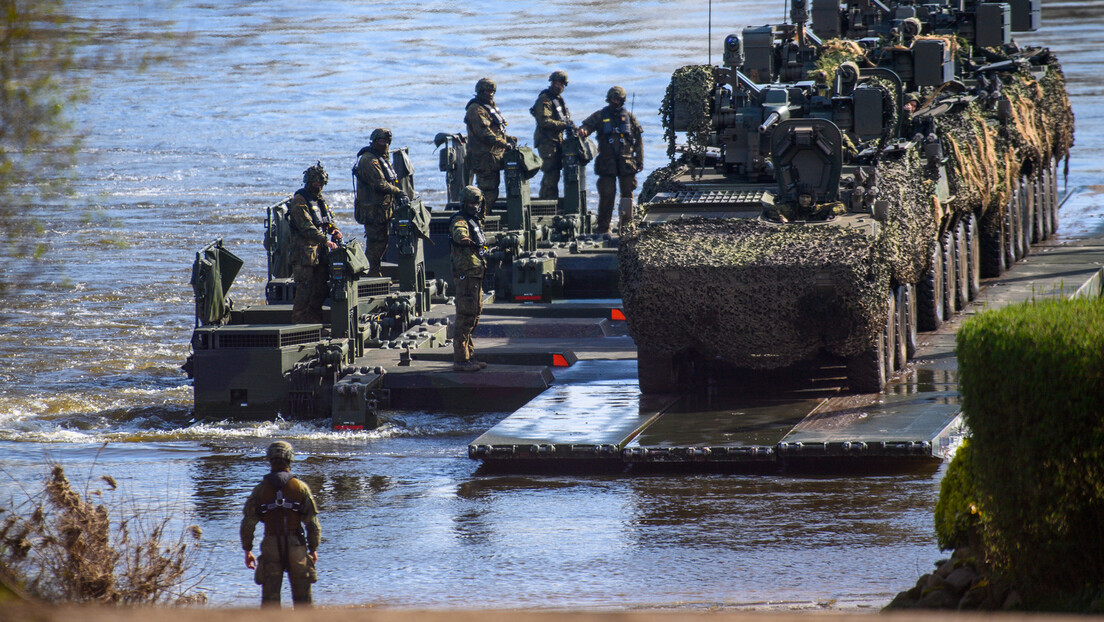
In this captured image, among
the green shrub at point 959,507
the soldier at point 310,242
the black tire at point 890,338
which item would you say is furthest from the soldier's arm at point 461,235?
the green shrub at point 959,507

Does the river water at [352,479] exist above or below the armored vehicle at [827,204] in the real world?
below

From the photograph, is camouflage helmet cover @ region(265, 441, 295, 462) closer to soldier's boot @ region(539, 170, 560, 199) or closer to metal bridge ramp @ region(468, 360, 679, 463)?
metal bridge ramp @ region(468, 360, 679, 463)

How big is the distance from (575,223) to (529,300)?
318 cm

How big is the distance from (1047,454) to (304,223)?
9.00 m

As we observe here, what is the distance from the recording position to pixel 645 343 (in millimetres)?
12203

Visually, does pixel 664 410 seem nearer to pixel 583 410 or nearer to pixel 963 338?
pixel 583 410

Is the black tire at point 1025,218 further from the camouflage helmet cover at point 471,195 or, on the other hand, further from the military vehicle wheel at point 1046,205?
the camouflage helmet cover at point 471,195

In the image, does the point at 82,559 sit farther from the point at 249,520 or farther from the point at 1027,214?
the point at 1027,214

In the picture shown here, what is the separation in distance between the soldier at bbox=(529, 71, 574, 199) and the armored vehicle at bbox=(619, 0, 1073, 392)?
223cm

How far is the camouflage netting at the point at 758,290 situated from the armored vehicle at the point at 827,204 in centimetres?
1

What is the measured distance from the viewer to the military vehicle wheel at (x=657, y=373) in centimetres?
1251

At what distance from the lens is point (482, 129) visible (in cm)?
1953

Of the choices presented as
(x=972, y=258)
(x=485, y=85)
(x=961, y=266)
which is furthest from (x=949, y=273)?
(x=485, y=85)

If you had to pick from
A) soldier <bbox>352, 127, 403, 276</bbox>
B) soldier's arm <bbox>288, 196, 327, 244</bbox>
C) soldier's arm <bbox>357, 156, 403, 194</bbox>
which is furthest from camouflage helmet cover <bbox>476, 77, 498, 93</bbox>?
soldier's arm <bbox>288, 196, 327, 244</bbox>
